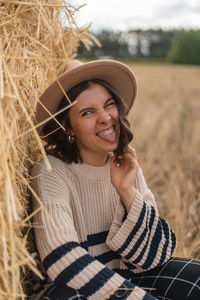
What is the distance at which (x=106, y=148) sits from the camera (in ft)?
5.48

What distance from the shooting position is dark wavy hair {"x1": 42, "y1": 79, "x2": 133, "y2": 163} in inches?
64.9

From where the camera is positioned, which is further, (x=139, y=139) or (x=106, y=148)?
(x=139, y=139)

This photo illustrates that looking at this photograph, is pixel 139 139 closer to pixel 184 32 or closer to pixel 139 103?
pixel 139 103

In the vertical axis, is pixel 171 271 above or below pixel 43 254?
below

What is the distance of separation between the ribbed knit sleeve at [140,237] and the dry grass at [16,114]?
0.45 m

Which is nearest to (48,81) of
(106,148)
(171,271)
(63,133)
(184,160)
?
(63,133)

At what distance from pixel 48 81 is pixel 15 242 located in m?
1.04

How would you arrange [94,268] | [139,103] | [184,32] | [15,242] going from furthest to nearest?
[184,32] → [139,103] → [94,268] → [15,242]

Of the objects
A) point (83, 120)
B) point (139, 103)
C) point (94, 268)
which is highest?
point (83, 120)

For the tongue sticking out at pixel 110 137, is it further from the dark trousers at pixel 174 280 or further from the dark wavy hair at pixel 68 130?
the dark trousers at pixel 174 280

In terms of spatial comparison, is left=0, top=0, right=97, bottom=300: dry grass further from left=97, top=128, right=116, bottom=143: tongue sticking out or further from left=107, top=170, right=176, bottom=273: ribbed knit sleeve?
left=107, top=170, right=176, bottom=273: ribbed knit sleeve

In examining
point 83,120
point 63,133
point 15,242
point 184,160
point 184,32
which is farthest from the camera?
point 184,32

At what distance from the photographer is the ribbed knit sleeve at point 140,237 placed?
1.58m

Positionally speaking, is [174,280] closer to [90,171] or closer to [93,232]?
[93,232]
